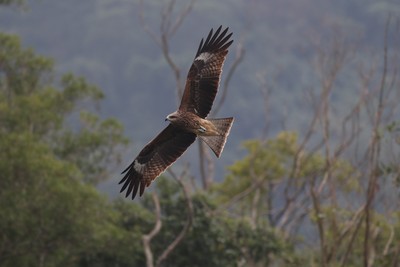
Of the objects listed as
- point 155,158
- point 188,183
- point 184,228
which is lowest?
point 155,158

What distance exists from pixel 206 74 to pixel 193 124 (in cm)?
85

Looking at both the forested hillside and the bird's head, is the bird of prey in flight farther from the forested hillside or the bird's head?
the forested hillside

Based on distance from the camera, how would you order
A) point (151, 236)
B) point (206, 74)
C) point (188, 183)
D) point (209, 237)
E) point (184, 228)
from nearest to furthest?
point (206, 74)
point (151, 236)
point (184, 228)
point (209, 237)
point (188, 183)

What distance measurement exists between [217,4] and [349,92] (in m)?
53.7


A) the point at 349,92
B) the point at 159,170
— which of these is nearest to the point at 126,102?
the point at 349,92

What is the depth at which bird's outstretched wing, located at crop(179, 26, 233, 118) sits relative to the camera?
11820 millimetres

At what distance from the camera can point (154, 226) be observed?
23.4m

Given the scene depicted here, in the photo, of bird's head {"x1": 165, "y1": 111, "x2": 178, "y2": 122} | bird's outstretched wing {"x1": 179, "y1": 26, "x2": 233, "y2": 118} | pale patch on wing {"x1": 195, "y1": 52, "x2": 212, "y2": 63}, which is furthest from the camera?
pale patch on wing {"x1": 195, "y1": 52, "x2": 212, "y2": 63}

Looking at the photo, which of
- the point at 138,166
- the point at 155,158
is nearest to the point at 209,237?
the point at 155,158

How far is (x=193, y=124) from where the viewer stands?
11461 millimetres

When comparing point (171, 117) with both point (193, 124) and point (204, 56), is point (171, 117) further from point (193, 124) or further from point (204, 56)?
point (204, 56)

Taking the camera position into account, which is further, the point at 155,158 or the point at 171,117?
the point at 155,158

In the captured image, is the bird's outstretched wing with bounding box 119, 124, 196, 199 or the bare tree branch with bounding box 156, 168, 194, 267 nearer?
the bird's outstretched wing with bounding box 119, 124, 196, 199

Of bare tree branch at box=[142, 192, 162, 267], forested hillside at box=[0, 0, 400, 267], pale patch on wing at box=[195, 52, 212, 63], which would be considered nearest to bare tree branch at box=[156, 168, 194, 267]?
forested hillside at box=[0, 0, 400, 267]
